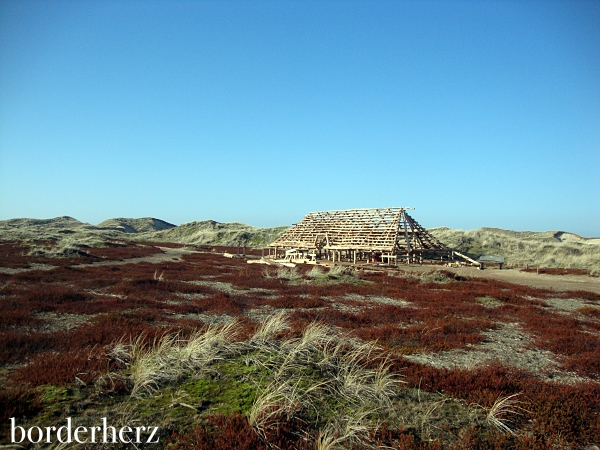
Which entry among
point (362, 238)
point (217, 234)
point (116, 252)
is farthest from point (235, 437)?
point (217, 234)

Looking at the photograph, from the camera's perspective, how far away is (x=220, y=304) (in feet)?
49.0

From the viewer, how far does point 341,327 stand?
37.9 feet

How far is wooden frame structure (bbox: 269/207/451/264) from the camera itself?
37594 millimetres

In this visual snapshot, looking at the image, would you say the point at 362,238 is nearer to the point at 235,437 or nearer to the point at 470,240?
the point at 470,240

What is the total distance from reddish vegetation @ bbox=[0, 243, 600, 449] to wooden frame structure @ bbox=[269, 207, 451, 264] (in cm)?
1278

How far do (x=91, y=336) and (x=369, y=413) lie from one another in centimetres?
683

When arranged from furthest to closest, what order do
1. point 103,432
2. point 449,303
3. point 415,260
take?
point 415,260 → point 449,303 → point 103,432

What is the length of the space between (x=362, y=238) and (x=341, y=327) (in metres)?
27.8

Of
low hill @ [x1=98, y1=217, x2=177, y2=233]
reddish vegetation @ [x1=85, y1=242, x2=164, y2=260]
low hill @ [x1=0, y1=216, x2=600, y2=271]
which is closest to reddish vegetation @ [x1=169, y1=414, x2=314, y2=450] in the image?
reddish vegetation @ [x1=85, y1=242, x2=164, y2=260]

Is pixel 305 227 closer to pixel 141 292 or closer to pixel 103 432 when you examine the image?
pixel 141 292

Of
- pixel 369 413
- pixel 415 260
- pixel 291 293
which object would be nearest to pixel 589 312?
pixel 291 293

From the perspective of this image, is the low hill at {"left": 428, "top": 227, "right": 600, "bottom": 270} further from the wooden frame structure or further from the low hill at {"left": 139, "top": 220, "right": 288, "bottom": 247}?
the low hill at {"left": 139, "top": 220, "right": 288, "bottom": 247}

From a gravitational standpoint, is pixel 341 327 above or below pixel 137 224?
below

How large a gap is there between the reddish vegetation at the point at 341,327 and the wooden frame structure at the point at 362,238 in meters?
12.8
